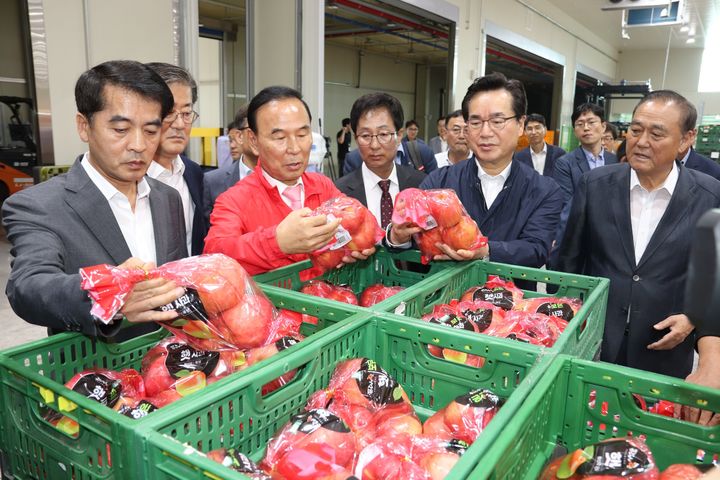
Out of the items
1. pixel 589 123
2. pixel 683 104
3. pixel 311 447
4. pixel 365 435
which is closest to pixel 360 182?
pixel 683 104

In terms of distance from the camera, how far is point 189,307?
112cm

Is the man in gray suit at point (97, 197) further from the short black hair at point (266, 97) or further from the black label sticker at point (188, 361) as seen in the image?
the short black hair at point (266, 97)

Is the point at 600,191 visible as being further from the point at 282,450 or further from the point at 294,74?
the point at 294,74

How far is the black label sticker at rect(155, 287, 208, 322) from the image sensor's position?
109 centimetres

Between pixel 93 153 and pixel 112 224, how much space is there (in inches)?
8.1

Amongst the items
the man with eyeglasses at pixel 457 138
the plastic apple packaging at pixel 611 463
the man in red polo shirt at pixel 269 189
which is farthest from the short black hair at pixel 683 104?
the man with eyeglasses at pixel 457 138

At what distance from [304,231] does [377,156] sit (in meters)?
1.31

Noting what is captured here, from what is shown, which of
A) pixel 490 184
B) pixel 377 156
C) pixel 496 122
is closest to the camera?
pixel 496 122

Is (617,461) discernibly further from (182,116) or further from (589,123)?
(589,123)

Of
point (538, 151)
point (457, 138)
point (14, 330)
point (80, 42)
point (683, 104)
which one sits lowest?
point (14, 330)

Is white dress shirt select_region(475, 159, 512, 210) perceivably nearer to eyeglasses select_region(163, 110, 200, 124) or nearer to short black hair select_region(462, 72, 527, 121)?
short black hair select_region(462, 72, 527, 121)

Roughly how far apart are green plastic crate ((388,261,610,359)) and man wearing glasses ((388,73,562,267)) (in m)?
0.27

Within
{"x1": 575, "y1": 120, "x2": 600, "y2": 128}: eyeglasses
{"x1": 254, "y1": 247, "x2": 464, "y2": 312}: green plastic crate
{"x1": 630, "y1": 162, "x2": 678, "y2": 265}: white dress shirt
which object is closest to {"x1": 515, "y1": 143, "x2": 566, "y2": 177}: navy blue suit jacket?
{"x1": 575, "y1": 120, "x2": 600, "y2": 128}: eyeglasses

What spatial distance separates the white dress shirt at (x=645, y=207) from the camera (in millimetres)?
2053
